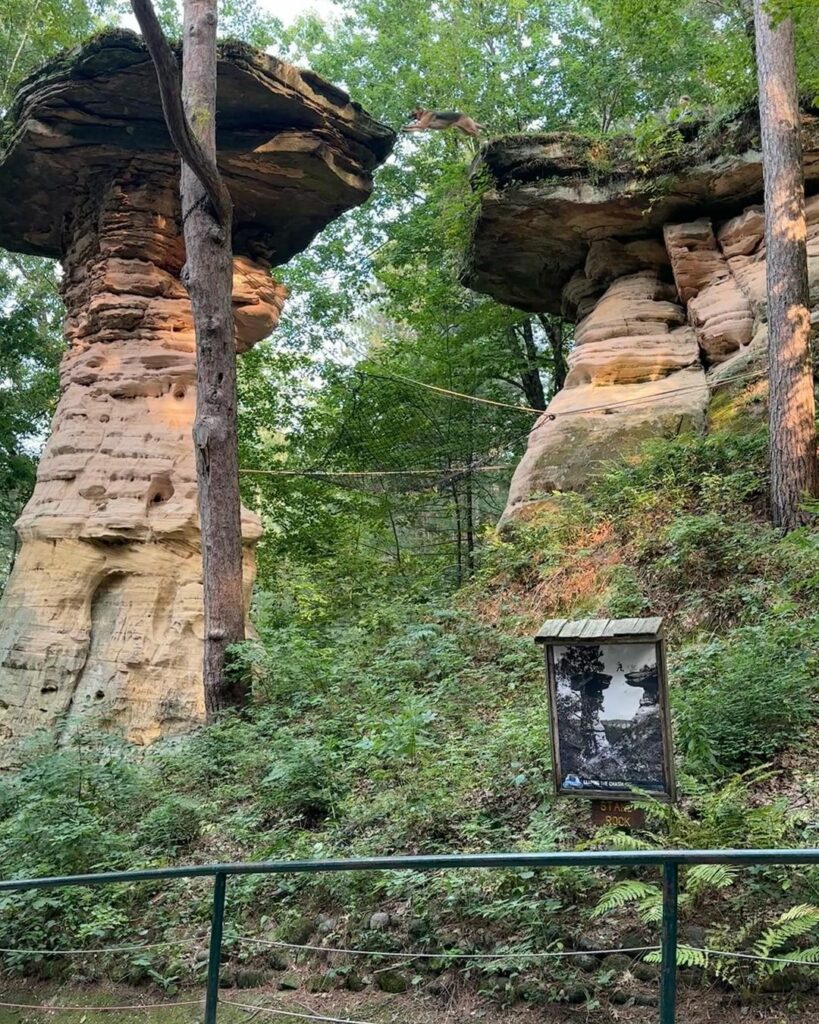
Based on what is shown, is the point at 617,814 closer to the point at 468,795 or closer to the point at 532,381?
the point at 468,795

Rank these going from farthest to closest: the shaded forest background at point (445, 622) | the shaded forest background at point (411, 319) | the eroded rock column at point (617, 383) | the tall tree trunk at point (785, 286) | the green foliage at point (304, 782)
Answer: the shaded forest background at point (411, 319)
the eroded rock column at point (617, 383)
the tall tree trunk at point (785, 286)
the green foliage at point (304, 782)
the shaded forest background at point (445, 622)

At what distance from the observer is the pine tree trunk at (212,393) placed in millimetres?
6875

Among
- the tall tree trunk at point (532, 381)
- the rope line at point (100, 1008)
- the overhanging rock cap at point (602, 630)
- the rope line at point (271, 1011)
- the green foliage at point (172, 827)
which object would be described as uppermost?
the tall tree trunk at point (532, 381)

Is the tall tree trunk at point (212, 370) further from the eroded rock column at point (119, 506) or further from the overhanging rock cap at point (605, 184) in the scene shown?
the overhanging rock cap at point (605, 184)

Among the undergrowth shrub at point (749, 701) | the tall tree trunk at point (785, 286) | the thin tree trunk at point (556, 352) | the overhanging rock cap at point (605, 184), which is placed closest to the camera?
the undergrowth shrub at point (749, 701)

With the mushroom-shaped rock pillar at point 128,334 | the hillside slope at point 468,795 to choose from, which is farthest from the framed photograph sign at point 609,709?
the mushroom-shaped rock pillar at point 128,334

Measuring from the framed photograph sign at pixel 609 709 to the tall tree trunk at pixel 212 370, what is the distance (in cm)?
391

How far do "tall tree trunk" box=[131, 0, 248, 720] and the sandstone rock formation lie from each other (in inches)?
173

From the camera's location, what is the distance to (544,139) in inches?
435

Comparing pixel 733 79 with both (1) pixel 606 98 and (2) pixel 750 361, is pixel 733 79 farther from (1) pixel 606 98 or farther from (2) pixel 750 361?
(1) pixel 606 98

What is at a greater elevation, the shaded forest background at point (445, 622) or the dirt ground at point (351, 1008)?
the shaded forest background at point (445, 622)

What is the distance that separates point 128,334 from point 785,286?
7764 mm

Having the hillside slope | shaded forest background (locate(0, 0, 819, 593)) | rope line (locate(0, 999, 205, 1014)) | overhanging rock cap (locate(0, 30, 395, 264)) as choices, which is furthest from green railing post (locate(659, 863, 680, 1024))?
shaded forest background (locate(0, 0, 819, 593))

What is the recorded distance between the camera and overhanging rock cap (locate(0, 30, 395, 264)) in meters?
8.41
